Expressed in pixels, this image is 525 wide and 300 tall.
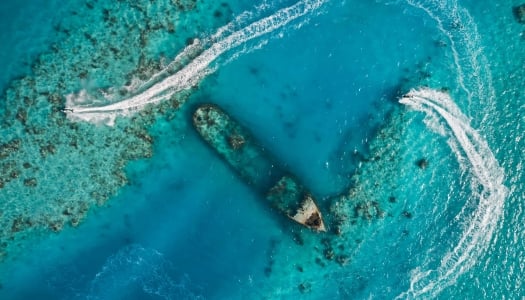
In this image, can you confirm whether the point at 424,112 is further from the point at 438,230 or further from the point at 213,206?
the point at 213,206

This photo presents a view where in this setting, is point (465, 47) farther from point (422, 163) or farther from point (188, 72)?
point (188, 72)

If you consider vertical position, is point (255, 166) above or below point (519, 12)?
above

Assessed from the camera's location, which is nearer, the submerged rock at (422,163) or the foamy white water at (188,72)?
the foamy white water at (188,72)

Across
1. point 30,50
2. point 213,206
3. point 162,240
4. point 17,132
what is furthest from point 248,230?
point 30,50

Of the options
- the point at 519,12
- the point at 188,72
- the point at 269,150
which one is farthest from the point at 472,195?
the point at 188,72

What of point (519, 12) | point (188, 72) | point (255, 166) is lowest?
point (519, 12)

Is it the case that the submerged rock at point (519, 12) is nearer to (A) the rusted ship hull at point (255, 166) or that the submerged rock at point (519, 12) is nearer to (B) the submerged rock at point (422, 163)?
(B) the submerged rock at point (422, 163)

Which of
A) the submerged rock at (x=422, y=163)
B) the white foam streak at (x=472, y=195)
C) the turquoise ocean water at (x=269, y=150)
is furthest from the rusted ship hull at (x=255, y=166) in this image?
the white foam streak at (x=472, y=195)
